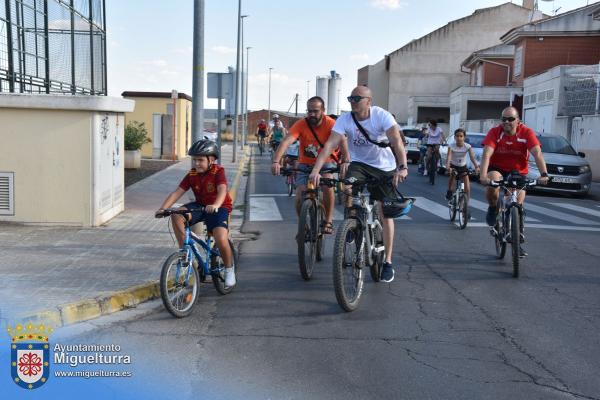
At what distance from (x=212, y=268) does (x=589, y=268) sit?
180 inches

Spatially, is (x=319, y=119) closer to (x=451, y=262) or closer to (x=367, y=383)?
(x=451, y=262)

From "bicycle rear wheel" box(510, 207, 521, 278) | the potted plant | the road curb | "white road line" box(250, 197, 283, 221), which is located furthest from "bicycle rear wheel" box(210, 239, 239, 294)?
the potted plant

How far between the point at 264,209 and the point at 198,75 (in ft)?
14.1

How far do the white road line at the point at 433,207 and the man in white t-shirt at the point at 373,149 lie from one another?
609cm

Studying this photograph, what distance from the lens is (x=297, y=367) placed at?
480cm

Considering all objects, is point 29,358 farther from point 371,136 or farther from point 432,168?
point 432,168

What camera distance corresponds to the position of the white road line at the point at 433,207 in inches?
529

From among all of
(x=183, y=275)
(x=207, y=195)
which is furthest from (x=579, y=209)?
(x=183, y=275)

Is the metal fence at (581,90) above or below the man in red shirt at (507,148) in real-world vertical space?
above

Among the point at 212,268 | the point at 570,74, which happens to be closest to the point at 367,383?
the point at 212,268

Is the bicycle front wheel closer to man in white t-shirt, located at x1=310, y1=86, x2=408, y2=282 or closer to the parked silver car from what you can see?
man in white t-shirt, located at x1=310, y1=86, x2=408, y2=282

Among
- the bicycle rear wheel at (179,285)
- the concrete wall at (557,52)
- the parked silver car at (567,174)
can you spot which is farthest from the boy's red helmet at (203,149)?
the concrete wall at (557,52)

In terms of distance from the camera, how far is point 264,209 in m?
14.1

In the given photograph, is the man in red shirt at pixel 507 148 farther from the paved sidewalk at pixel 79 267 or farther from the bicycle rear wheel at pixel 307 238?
the paved sidewalk at pixel 79 267
